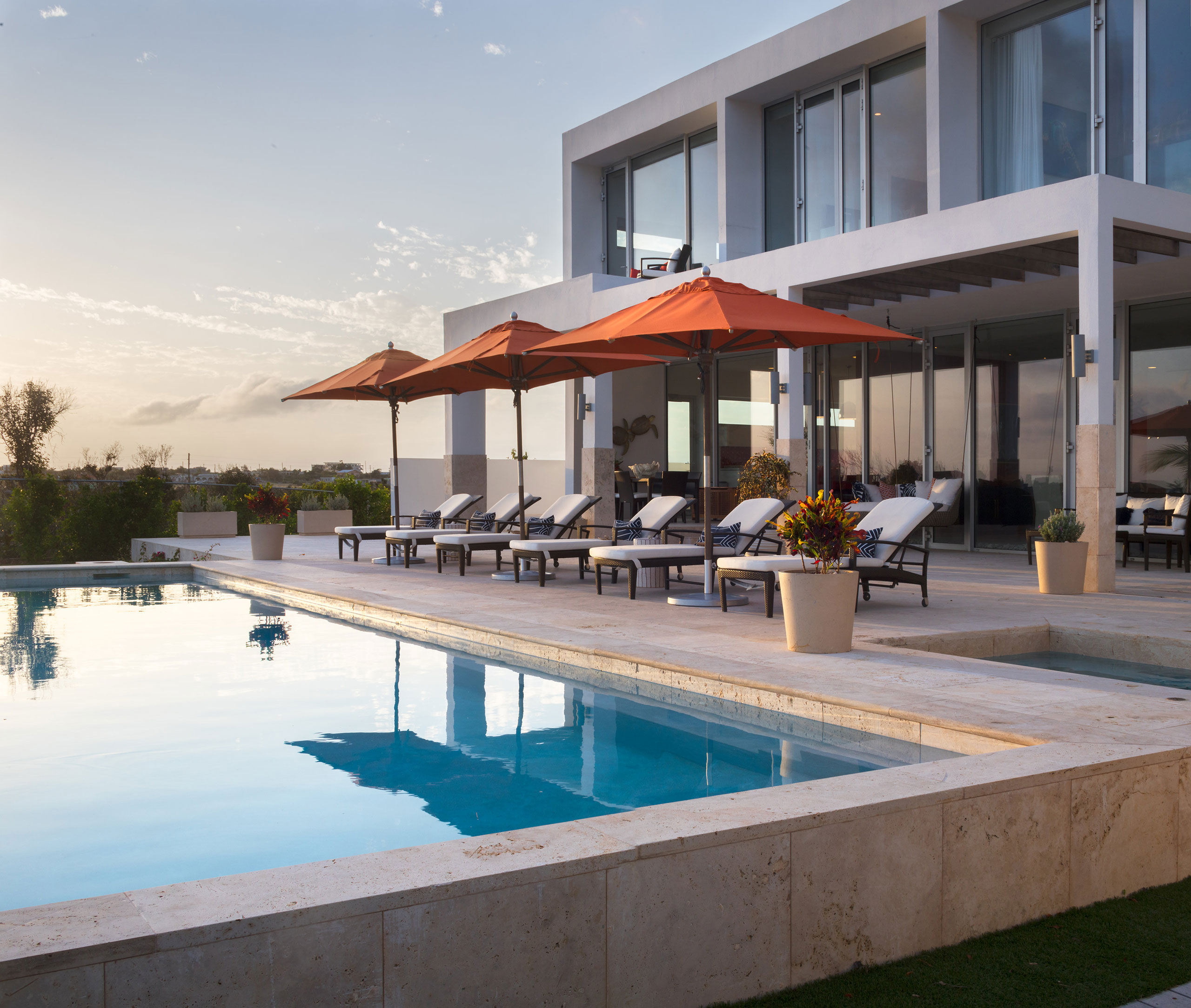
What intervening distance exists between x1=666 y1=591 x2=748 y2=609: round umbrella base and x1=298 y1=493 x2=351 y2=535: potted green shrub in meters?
11.9

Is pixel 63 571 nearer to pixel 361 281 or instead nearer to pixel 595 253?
pixel 595 253

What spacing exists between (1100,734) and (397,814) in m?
2.64

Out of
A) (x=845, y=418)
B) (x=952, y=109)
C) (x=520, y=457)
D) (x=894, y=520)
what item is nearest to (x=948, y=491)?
(x=845, y=418)

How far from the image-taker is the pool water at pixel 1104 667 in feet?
19.4

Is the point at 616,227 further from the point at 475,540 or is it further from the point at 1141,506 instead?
the point at 1141,506

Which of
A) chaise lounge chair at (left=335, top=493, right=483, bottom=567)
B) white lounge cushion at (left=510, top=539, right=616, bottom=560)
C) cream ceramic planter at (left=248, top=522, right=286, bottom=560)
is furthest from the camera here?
chaise lounge chair at (left=335, top=493, right=483, bottom=567)

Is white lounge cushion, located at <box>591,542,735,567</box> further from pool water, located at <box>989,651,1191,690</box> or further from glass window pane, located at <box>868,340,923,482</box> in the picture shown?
glass window pane, located at <box>868,340,923,482</box>

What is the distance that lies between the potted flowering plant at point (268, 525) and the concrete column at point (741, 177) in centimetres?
701

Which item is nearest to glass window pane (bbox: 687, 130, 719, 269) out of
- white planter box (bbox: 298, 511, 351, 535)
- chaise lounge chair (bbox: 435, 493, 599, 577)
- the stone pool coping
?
chaise lounge chair (bbox: 435, 493, 599, 577)

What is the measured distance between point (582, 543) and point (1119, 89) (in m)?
7.54

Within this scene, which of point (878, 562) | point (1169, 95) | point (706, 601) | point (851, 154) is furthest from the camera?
point (851, 154)

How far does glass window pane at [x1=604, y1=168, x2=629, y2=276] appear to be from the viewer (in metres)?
17.3

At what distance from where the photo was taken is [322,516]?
19.7 m

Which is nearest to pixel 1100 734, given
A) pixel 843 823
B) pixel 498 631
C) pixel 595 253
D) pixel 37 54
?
pixel 843 823
